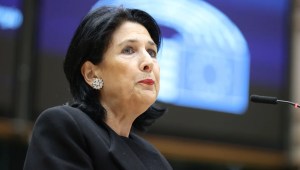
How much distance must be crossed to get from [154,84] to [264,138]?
5423mm

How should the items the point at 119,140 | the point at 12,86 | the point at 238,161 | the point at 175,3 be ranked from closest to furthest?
1. the point at 119,140
2. the point at 12,86
3. the point at 175,3
4. the point at 238,161

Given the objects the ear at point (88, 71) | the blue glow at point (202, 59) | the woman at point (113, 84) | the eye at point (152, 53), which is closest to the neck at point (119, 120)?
the woman at point (113, 84)

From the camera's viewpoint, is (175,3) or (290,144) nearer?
(175,3)

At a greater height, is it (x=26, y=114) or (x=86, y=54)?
(x=86, y=54)

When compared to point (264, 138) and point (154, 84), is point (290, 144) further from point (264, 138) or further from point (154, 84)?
point (154, 84)

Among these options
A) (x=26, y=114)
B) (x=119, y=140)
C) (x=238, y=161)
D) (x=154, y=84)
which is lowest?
(x=238, y=161)

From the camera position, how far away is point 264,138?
8.24m

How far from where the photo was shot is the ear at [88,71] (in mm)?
3061

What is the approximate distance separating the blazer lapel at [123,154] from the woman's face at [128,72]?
162 millimetres

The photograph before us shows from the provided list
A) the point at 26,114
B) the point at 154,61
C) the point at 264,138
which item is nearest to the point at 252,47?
the point at 264,138

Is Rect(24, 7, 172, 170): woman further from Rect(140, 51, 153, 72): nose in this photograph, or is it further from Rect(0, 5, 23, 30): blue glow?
Rect(0, 5, 23, 30): blue glow

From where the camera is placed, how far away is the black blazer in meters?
2.65

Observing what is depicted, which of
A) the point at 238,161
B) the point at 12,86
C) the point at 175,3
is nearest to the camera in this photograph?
the point at 12,86

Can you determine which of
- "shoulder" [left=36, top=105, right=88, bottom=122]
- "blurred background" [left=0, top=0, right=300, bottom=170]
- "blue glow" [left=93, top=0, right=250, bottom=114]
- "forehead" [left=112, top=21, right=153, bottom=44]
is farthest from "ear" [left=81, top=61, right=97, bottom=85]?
"blue glow" [left=93, top=0, right=250, bottom=114]
